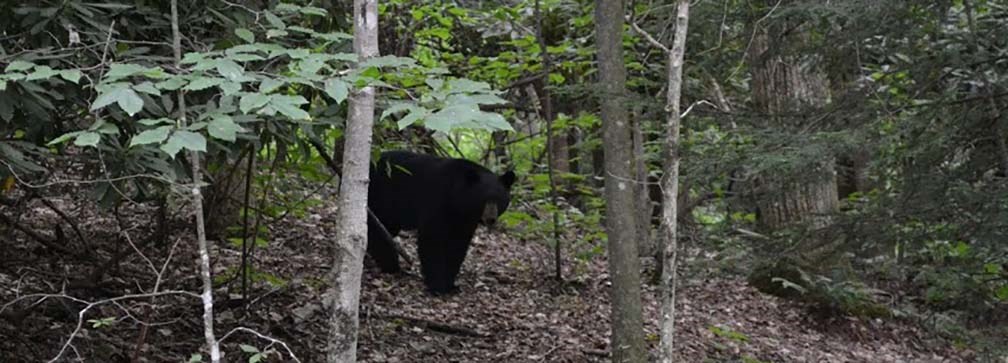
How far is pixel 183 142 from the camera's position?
3.17 metres

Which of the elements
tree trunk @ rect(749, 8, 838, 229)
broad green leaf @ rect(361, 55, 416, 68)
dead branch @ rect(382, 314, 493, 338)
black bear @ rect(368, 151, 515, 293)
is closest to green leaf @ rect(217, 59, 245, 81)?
broad green leaf @ rect(361, 55, 416, 68)

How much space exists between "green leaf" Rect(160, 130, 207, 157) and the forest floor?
6.25 feet

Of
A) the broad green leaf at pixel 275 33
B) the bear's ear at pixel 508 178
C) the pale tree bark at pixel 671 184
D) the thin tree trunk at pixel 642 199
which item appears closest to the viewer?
the broad green leaf at pixel 275 33

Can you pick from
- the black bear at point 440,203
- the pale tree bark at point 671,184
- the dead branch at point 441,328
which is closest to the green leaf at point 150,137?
the pale tree bark at point 671,184

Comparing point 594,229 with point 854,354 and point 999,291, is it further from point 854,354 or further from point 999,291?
point 999,291

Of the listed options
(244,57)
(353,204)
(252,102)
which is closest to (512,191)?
(353,204)

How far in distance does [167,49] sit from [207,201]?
3307 mm

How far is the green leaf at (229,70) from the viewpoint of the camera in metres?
3.35

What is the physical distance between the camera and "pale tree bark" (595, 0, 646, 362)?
20.6 feet

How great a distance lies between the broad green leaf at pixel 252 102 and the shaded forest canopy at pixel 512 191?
0.6 inches

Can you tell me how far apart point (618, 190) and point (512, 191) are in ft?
13.3

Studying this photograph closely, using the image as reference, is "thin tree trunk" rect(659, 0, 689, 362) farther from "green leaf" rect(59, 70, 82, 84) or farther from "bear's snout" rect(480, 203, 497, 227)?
"bear's snout" rect(480, 203, 497, 227)

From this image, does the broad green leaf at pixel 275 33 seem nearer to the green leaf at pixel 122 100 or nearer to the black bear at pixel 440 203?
the green leaf at pixel 122 100

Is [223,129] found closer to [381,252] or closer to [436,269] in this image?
[436,269]
